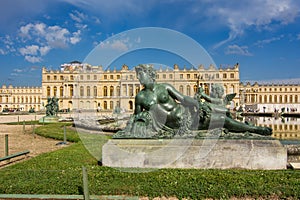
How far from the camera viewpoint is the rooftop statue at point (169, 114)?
5.43m

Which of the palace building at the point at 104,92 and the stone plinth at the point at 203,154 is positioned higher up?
the palace building at the point at 104,92

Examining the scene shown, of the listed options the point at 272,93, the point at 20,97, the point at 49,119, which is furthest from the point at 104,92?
the point at 49,119

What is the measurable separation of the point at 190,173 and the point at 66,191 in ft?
6.51

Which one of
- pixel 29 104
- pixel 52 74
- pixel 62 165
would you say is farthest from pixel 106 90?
pixel 62 165

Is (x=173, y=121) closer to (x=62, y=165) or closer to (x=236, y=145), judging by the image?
(x=236, y=145)

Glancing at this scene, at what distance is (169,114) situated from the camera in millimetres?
5531

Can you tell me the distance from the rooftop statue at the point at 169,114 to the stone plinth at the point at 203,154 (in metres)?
0.37

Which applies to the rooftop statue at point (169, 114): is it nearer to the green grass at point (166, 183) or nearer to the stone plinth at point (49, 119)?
the green grass at point (166, 183)

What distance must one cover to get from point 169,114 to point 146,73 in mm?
929

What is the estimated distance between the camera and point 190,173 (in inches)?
184

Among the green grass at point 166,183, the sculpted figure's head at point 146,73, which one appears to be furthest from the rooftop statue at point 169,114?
the green grass at point 166,183

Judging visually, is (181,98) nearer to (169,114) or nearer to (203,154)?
(169,114)

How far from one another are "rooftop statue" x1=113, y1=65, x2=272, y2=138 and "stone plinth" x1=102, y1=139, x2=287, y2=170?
0.37 metres

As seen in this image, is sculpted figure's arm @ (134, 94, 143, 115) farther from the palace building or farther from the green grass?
the palace building
